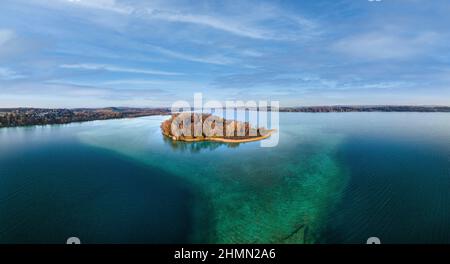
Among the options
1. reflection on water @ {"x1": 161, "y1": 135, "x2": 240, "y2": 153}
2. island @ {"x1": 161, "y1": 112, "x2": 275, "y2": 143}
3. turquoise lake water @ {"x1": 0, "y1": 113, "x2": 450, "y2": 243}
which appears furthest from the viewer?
island @ {"x1": 161, "y1": 112, "x2": 275, "y2": 143}

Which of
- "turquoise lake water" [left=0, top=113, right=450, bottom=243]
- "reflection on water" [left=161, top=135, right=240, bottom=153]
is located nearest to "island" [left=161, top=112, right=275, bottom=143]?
"reflection on water" [left=161, top=135, right=240, bottom=153]

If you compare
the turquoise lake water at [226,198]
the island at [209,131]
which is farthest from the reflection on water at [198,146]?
the turquoise lake water at [226,198]

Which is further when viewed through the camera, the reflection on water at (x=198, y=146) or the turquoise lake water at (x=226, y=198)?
the reflection on water at (x=198, y=146)

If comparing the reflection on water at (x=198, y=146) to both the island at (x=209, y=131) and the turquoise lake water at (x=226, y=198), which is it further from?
the turquoise lake water at (x=226, y=198)

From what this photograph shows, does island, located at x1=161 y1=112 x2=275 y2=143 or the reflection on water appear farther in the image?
island, located at x1=161 y1=112 x2=275 y2=143

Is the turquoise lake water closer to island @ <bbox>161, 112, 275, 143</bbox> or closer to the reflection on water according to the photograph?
the reflection on water
